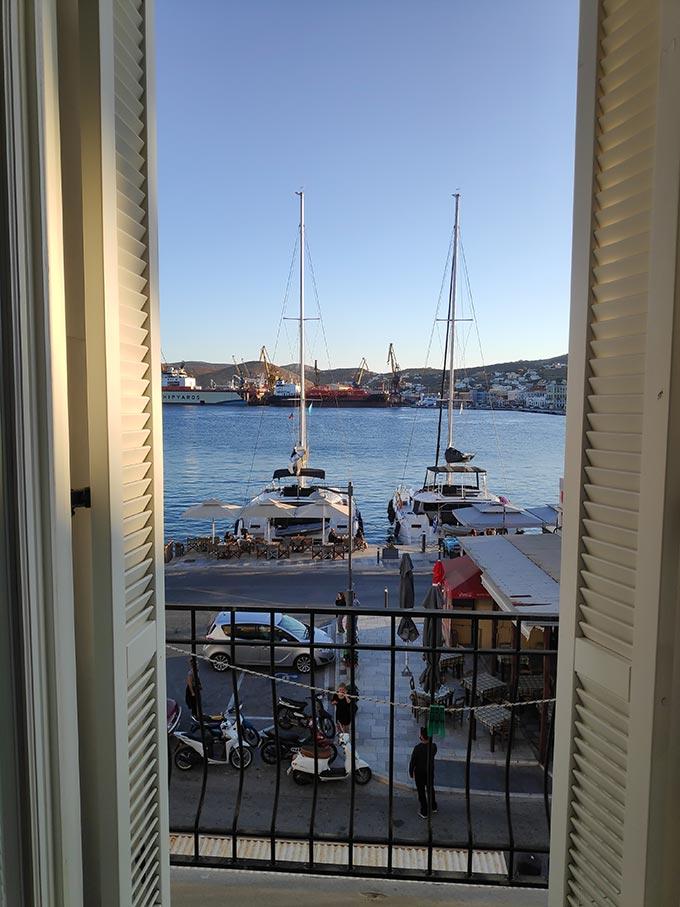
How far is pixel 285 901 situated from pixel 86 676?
1.16m

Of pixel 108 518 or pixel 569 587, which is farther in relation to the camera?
pixel 569 587

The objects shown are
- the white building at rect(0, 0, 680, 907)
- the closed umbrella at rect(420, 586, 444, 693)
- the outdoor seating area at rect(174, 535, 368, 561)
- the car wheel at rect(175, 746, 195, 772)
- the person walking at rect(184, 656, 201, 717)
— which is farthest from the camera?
the outdoor seating area at rect(174, 535, 368, 561)

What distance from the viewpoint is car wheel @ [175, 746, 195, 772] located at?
20.7 feet

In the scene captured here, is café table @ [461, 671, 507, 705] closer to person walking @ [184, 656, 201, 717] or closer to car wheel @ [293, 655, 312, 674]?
car wheel @ [293, 655, 312, 674]

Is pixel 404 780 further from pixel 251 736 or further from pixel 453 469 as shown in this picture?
pixel 453 469

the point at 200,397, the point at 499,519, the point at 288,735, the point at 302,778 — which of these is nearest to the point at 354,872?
the point at 302,778

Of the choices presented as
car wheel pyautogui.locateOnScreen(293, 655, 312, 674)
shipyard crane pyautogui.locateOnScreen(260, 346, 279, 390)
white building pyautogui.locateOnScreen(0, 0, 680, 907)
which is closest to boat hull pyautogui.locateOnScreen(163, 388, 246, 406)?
shipyard crane pyautogui.locateOnScreen(260, 346, 279, 390)

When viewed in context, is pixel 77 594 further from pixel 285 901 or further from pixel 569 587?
pixel 285 901

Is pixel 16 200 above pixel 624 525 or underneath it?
above

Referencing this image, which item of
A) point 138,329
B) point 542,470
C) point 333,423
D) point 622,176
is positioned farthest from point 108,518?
point 333,423

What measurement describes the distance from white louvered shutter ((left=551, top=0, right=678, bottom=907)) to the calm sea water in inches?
899

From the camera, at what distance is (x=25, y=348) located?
85cm

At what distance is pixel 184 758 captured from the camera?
6.41 m

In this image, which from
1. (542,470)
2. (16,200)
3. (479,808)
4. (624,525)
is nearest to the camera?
(16,200)
